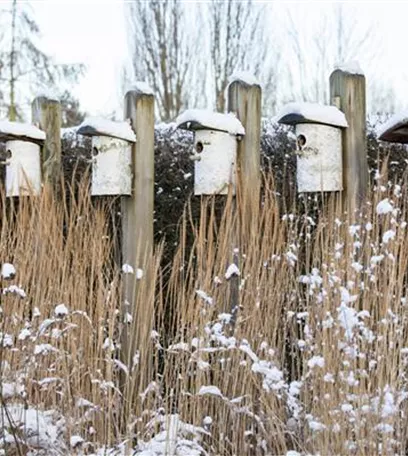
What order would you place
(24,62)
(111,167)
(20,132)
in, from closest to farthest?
(111,167)
(20,132)
(24,62)

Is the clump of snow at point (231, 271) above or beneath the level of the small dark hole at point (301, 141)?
beneath

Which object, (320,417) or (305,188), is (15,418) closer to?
(320,417)

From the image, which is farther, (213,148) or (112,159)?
(112,159)

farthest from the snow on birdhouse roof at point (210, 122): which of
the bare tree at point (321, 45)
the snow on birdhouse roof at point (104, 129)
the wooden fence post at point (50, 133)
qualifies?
the bare tree at point (321, 45)

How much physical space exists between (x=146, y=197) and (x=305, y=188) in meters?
0.86

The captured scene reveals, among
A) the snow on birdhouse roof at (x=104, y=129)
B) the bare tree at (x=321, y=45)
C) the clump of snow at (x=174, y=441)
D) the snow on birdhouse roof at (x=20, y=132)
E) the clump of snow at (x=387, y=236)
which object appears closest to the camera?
the clump of snow at (x=387, y=236)

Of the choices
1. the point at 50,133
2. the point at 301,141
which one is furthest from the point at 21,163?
the point at 301,141

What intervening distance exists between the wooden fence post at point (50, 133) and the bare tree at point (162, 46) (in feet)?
25.7

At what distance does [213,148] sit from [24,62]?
9.10 meters

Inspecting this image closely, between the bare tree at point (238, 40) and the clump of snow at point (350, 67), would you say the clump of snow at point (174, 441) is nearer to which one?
the clump of snow at point (350, 67)

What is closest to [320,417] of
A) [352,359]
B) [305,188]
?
[352,359]

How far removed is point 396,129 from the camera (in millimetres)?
2631

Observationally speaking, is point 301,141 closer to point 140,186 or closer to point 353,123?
point 353,123

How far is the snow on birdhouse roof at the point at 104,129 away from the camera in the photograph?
3.70m
